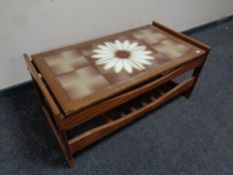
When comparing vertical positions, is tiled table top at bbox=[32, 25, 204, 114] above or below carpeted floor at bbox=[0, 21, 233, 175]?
above

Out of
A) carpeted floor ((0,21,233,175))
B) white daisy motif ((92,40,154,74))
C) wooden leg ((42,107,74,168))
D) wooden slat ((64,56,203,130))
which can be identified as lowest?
carpeted floor ((0,21,233,175))

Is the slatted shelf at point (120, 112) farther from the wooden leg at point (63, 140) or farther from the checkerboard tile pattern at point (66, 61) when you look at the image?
the checkerboard tile pattern at point (66, 61)

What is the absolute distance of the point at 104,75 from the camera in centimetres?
94

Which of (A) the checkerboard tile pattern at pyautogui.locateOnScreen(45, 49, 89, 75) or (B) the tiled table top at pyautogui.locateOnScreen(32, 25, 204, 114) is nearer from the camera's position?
(B) the tiled table top at pyautogui.locateOnScreen(32, 25, 204, 114)

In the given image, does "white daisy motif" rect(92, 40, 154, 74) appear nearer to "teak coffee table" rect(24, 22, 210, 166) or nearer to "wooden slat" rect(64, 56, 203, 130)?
"teak coffee table" rect(24, 22, 210, 166)

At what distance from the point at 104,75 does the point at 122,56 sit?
0.20 meters

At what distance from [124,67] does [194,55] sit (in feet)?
A: 1.44

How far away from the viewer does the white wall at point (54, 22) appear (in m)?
1.07

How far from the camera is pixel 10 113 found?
1233 mm

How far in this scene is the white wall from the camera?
107cm

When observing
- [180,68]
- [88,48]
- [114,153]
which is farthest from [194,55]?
[114,153]

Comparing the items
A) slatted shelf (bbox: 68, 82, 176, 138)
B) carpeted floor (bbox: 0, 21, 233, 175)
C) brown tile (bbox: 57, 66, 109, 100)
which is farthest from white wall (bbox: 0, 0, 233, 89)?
slatted shelf (bbox: 68, 82, 176, 138)

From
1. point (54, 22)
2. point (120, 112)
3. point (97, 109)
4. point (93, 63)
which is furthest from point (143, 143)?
point (54, 22)

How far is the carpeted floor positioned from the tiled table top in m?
0.39
